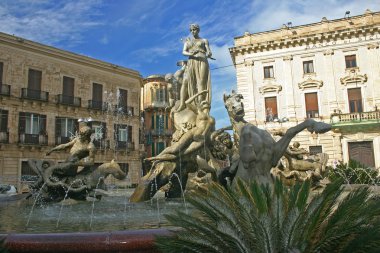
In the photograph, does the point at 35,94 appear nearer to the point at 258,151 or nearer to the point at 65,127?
the point at 65,127

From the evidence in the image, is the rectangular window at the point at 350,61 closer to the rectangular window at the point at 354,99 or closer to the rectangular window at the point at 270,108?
the rectangular window at the point at 354,99

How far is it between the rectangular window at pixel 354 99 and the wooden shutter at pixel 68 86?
2349 cm

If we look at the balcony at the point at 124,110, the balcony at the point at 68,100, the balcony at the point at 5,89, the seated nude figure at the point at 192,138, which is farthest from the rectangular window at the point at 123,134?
the seated nude figure at the point at 192,138

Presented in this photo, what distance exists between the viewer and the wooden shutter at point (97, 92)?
32.8m

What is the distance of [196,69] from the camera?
29.5 feet

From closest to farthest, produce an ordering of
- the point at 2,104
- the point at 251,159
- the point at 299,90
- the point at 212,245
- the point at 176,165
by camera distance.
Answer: the point at 212,245, the point at 251,159, the point at 176,165, the point at 2,104, the point at 299,90

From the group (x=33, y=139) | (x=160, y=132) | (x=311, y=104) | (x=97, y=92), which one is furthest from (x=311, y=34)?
(x=33, y=139)

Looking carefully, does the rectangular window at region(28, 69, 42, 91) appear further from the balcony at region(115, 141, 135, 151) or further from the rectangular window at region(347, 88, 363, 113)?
the rectangular window at region(347, 88, 363, 113)

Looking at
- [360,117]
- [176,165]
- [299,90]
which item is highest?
[299,90]

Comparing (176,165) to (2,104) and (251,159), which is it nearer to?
(251,159)

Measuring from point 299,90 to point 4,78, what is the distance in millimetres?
23667

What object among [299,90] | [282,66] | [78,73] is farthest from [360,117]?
[78,73]

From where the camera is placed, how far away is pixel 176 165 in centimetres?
720

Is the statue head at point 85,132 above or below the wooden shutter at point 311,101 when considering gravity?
below
